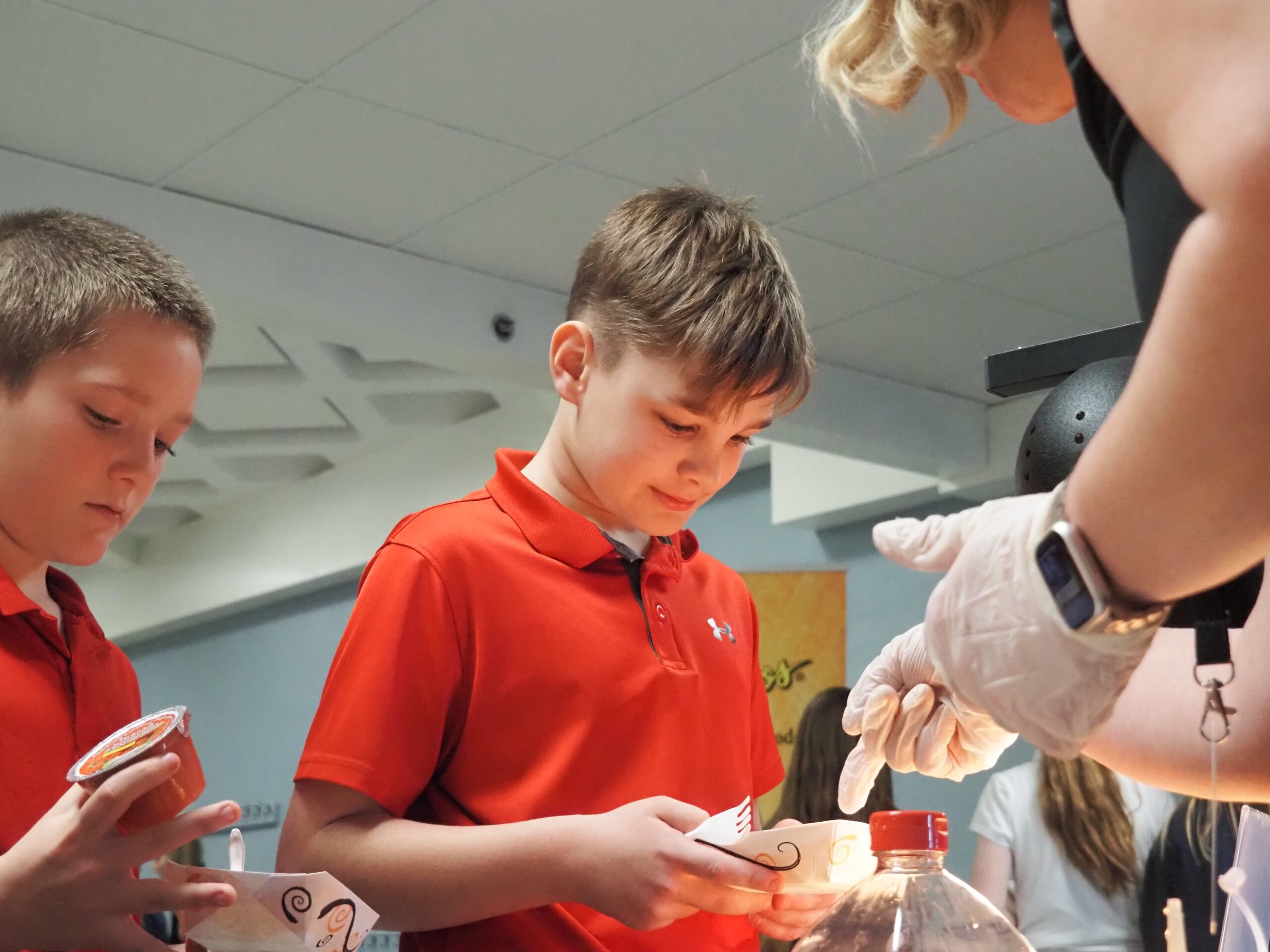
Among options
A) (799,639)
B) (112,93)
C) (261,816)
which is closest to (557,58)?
(112,93)

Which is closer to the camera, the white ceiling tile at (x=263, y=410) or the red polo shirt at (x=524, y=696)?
the red polo shirt at (x=524, y=696)

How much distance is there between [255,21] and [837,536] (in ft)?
12.5

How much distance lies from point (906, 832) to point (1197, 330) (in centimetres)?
53

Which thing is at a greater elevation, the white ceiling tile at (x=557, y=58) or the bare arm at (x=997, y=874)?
the white ceiling tile at (x=557, y=58)

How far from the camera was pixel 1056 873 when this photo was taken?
3.33 metres

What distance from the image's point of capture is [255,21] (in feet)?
9.71

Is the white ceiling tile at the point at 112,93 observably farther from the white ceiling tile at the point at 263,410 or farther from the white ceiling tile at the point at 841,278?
the white ceiling tile at the point at 263,410

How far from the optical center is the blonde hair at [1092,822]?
322cm

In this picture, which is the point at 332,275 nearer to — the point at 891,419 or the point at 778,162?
the point at 778,162

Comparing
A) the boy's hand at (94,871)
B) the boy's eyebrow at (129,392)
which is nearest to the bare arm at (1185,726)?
the boy's hand at (94,871)

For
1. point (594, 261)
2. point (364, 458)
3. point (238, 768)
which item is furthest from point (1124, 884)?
point (238, 768)

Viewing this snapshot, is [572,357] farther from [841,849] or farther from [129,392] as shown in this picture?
[841,849]

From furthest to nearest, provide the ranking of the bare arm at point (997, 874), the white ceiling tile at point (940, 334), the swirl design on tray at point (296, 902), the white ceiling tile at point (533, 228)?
the white ceiling tile at point (940, 334)
the white ceiling tile at point (533, 228)
the bare arm at point (997, 874)
the swirl design on tray at point (296, 902)

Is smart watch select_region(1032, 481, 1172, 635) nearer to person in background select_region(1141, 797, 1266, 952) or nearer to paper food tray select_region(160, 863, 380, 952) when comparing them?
paper food tray select_region(160, 863, 380, 952)
